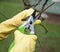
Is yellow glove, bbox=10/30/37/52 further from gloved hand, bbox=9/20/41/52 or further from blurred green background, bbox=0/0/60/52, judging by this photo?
blurred green background, bbox=0/0/60/52

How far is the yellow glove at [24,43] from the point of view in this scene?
3.63 ft

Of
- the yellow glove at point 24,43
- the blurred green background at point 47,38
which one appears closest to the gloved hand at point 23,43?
the yellow glove at point 24,43

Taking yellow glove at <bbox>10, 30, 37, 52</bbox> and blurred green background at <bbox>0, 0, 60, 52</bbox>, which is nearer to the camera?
yellow glove at <bbox>10, 30, 37, 52</bbox>

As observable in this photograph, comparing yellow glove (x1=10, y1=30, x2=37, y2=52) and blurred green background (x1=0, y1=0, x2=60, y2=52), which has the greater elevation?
yellow glove (x1=10, y1=30, x2=37, y2=52)

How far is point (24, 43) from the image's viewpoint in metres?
1.12

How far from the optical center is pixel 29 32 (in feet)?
4.03

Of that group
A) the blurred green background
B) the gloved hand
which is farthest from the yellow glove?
the blurred green background

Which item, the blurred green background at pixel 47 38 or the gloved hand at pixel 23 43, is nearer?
the gloved hand at pixel 23 43

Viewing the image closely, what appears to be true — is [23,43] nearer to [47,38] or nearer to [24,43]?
[24,43]

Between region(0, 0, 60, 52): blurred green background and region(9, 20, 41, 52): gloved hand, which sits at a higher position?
region(9, 20, 41, 52): gloved hand

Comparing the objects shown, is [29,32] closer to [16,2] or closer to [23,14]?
[23,14]

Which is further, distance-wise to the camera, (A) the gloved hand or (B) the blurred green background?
(B) the blurred green background

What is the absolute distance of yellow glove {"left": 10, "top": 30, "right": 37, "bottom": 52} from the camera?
1.11 metres

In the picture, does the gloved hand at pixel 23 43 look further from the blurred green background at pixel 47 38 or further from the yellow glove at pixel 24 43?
the blurred green background at pixel 47 38
